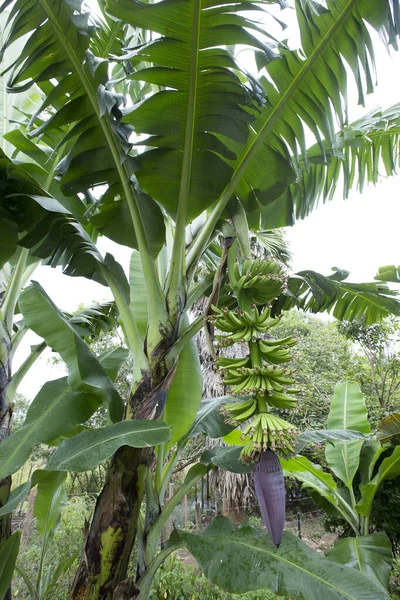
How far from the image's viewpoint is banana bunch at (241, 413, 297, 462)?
3.14 ft

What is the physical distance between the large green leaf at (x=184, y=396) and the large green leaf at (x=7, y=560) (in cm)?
85

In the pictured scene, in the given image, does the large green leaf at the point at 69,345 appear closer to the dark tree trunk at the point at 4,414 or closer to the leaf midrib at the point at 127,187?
the leaf midrib at the point at 127,187

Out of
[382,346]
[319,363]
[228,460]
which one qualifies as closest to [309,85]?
[228,460]

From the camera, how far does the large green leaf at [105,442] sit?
121 cm

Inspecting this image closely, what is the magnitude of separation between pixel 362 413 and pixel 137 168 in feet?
9.40

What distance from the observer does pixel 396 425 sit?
10.5 ft

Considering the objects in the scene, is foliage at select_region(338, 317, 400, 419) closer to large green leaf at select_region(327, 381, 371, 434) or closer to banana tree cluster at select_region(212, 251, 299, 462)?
large green leaf at select_region(327, 381, 371, 434)

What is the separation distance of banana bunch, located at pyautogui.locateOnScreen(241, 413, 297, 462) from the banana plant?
5.50 ft

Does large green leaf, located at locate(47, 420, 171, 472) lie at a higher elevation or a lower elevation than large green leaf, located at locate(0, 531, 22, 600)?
higher

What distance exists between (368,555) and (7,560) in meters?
2.20

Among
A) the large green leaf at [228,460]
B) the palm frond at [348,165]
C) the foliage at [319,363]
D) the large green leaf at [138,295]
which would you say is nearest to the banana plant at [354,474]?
the large green leaf at [228,460]

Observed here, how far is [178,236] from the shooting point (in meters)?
1.63

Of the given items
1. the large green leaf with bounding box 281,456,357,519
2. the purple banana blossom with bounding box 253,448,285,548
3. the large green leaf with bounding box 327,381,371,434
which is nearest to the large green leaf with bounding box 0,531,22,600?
the purple banana blossom with bounding box 253,448,285,548

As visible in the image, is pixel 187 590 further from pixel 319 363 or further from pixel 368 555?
pixel 319 363
